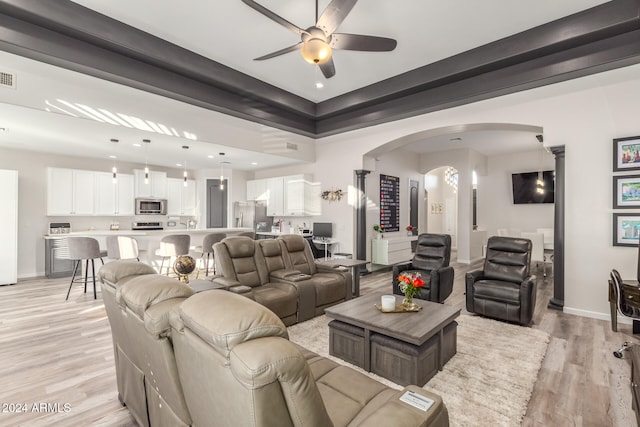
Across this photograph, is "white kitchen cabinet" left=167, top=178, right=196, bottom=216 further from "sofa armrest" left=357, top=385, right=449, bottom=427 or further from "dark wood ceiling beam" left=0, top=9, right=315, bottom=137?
"sofa armrest" left=357, top=385, right=449, bottom=427

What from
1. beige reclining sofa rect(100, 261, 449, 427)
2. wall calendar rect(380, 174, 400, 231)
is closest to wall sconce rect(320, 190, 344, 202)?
wall calendar rect(380, 174, 400, 231)

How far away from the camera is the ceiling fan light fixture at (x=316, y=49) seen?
249 centimetres

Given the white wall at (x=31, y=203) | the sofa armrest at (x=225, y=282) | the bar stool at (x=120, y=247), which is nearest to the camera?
the sofa armrest at (x=225, y=282)

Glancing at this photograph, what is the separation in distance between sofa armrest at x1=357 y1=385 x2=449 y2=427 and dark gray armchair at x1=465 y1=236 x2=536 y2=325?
2.92m

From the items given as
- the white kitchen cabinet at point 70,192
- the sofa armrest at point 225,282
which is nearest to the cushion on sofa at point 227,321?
the sofa armrest at point 225,282

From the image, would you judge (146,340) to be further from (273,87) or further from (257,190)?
(257,190)

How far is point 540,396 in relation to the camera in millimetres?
2275

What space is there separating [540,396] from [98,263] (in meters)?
6.73

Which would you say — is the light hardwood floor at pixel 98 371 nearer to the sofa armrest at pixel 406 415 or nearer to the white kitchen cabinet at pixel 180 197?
the sofa armrest at pixel 406 415

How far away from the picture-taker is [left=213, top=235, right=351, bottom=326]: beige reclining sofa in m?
Result: 3.50

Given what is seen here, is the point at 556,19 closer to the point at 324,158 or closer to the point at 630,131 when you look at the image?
the point at 630,131

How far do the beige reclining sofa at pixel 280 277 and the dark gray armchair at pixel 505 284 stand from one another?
1.73 meters

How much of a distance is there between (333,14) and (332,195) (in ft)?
14.3

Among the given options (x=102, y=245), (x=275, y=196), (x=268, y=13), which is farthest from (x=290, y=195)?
(x=268, y=13)
